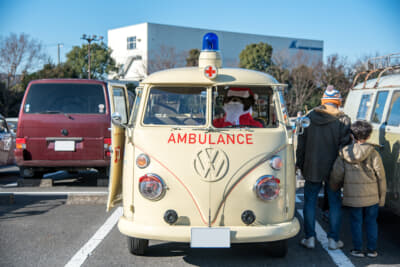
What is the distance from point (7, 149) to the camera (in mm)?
9883

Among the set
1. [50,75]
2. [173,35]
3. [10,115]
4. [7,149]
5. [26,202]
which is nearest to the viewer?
[26,202]

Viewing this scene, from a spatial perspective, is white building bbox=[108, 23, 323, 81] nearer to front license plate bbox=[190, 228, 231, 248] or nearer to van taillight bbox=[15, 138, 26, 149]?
van taillight bbox=[15, 138, 26, 149]

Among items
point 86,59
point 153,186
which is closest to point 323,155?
point 153,186

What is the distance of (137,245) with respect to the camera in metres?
4.65

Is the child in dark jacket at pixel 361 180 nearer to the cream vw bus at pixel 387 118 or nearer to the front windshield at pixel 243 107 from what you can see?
the cream vw bus at pixel 387 118

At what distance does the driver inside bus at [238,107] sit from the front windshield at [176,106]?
0.27 m

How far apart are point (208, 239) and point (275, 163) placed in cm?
97

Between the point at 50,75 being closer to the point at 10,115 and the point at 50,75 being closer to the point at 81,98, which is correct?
the point at 10,115

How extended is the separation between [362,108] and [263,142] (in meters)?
2.93

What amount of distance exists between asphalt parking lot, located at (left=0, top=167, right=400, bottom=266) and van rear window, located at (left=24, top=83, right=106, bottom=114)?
1922mm

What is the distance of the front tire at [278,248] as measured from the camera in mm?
4570

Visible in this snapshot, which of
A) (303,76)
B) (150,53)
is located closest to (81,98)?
(303,76)

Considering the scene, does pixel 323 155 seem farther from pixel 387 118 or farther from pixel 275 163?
pixel 387 118

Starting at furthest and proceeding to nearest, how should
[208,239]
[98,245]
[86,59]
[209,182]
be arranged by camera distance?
[86,59]
[98,245]
[209,182]
[208,239]
